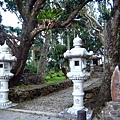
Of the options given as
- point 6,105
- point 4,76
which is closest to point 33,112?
point 6,105

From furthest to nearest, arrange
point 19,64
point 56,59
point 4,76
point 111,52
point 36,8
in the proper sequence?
point 56,59 < point 36,8 < point 19,64 < point 4,76 < point 111,52

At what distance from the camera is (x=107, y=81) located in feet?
16.9

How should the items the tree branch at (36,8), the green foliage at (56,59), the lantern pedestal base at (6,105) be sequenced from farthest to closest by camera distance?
the green foliage at (56,59) < the tree branch at (36,8) < the lantern pedestal base at (6,105)

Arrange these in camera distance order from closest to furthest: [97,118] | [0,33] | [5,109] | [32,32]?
[97,118] → [5,109] → [32,32] → [0,33]

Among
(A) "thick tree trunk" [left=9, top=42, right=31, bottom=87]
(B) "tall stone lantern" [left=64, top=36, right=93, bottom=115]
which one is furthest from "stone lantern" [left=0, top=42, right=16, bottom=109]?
(B) "tall stone lantern" [left=64, top=36, right=93, bottom=115]

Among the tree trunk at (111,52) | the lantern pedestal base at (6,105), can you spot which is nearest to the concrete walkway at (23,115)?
the lantern pedestal base at (6,105)

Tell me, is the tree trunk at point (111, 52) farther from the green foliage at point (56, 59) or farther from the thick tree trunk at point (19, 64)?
the green foliage at point (56, 59)

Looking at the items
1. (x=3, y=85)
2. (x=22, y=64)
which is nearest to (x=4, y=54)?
(x=3, y=85)

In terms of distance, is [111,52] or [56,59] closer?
[111,52]

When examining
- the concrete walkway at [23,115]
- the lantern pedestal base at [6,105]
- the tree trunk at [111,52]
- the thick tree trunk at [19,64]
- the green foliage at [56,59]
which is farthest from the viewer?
the green foliage at [56,59]

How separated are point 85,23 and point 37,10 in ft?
25.5

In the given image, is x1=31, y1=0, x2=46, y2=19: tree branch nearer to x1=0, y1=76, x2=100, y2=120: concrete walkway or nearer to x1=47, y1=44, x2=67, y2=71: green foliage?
x1=0, y1=76, x2=100, y2=120: concrete walkway

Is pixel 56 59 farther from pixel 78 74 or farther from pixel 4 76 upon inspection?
pixel 78 74

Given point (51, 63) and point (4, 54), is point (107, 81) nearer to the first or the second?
point (4, 54)
